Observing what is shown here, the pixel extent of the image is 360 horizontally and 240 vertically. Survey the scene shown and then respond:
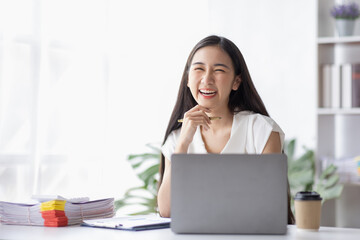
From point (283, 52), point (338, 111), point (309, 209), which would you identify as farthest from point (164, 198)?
point (283, 52)

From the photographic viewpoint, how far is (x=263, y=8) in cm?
419

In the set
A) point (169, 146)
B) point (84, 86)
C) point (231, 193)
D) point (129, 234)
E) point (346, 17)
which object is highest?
point (346, 17)

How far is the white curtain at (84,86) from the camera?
3057 millimetres

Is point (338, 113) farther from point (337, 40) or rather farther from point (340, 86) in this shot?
point (337, 40)

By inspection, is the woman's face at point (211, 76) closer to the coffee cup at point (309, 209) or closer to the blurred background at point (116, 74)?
the coffee cup at point (309, 209)

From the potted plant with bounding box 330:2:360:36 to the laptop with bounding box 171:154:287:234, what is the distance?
2.49 metres

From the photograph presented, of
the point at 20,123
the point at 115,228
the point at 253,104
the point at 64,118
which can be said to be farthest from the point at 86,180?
the point at 115,228

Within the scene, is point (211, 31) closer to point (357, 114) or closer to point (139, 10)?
point (139, 10)

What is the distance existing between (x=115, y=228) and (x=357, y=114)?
8.70 ft

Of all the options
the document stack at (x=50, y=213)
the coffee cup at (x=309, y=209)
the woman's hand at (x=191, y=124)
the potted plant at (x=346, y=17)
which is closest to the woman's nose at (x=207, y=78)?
the woman's hand at (x=191, y=124)

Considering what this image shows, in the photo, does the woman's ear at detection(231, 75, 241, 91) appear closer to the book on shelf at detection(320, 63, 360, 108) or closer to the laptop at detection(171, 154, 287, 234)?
the laptop at detection(171, 154, 287, 234)

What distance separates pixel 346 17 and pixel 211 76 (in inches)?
72.8

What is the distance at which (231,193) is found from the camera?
4.96 feet

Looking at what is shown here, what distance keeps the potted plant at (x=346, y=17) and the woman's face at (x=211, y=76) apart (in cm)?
173
